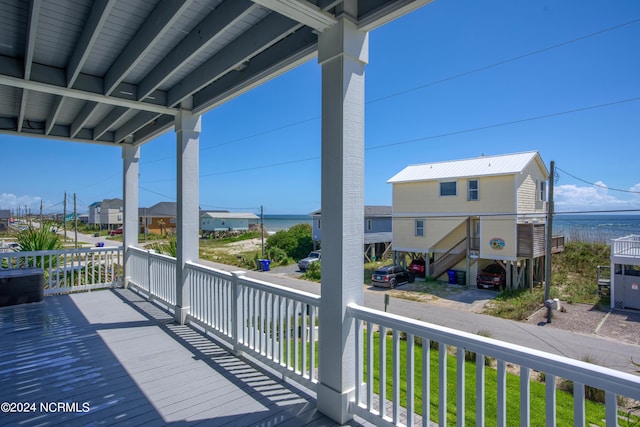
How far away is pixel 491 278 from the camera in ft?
48.3

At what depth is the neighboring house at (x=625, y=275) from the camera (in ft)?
36.2

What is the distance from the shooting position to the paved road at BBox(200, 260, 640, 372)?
7.44m

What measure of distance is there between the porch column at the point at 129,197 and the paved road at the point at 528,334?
25.4 feet

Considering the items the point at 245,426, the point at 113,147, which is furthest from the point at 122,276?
the point at 245,426

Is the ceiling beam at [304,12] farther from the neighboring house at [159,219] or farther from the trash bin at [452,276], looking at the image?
the neighboring house at [159,219]

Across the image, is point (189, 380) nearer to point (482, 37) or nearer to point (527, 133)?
point (482, 37)

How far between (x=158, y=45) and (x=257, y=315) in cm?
263

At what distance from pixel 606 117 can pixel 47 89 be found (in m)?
21.0

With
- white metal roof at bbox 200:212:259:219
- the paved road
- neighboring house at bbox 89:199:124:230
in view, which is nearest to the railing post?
the paved road

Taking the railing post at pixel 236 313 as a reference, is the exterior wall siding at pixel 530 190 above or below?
above

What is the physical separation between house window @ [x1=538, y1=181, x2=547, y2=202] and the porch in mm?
14158

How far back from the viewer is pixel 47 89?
3.42 meters

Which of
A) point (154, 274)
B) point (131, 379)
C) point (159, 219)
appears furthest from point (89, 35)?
point (159, 219)

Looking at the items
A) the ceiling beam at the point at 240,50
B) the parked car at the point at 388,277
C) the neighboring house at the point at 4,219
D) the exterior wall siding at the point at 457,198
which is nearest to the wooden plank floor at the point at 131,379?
the ceiling beam at the point at 240,50
